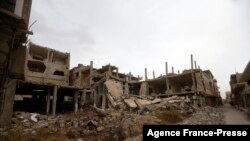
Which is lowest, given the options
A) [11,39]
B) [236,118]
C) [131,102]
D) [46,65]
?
[236,118]

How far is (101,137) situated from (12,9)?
8.53m

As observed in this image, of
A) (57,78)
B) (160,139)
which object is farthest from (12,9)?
(57,78)

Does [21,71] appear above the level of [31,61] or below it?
below

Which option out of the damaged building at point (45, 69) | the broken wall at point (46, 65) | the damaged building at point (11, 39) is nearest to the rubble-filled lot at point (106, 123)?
the damaged building at point (11, 39)

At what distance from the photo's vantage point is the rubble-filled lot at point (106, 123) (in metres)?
10.7

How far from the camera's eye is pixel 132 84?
29.9m

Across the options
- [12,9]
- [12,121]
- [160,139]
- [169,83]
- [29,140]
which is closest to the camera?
[160,139]

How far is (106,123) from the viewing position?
531 inches

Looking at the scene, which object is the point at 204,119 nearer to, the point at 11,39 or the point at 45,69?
the point at 11,39

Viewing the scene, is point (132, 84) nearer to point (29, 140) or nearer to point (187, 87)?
point (187, 87)

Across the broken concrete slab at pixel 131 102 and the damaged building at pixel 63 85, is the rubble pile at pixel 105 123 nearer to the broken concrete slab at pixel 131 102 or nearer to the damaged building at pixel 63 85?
the broken concrete slab at pixel 131 102

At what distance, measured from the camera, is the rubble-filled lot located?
35.1ft

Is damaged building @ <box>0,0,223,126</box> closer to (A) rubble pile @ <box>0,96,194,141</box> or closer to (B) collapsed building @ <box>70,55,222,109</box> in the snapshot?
(B) collapsed building @ <box>70,55,222,109</box>

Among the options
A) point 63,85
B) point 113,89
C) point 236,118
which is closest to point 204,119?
point 236,118
